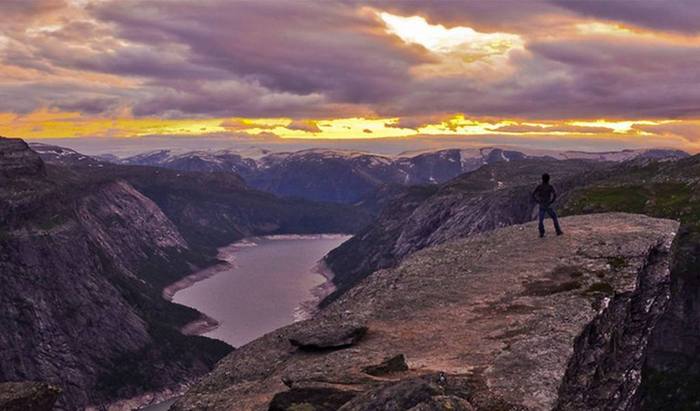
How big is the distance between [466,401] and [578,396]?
13.6 m

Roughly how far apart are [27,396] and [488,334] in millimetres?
37319

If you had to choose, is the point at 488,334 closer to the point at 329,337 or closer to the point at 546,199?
the point at 329,337

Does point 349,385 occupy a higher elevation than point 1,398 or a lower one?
higher

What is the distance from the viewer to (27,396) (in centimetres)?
4894

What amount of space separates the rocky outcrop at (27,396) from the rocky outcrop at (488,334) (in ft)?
60.4

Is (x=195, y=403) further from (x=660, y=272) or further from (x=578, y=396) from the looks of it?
(x=660, y=272)

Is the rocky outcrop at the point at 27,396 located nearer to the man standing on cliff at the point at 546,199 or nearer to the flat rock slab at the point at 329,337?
the flat rock slab at the point at 329,337

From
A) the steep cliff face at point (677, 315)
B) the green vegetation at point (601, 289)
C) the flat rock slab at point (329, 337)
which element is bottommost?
the steep cliff face at point (677, 315)

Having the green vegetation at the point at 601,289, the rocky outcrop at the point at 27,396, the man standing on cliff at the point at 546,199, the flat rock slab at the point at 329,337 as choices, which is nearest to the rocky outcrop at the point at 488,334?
the green vegetation at the point at 601,289

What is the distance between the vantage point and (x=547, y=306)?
39938 mm

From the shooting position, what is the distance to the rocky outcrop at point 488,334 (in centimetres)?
2908

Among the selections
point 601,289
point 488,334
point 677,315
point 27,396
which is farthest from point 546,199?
point 677,315

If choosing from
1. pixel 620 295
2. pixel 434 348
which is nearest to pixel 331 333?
pixel 434 348

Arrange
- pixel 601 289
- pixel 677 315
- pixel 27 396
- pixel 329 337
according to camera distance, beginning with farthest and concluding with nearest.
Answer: pixel 677 315 → pixel 27 396 → pixel 601 289 → pixel 329 337
